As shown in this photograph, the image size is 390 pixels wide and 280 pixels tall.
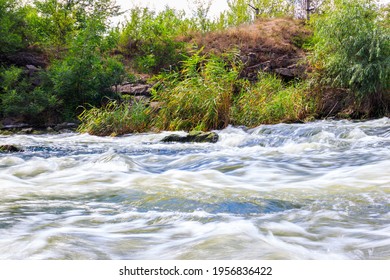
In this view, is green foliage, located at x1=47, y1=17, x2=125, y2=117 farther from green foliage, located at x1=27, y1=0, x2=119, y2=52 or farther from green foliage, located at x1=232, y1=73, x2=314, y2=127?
green foliage, located at x1=232, y1=73, x2=314, y2=127

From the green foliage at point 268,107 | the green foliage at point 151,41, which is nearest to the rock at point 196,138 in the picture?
the green foliage at point 268,107

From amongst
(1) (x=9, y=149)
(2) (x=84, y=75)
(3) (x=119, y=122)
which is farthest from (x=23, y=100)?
(1) (x=9, y=149)

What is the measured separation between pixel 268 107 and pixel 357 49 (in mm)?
3332

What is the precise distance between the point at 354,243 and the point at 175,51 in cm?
1664

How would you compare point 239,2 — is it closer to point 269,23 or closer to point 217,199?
point 269,23

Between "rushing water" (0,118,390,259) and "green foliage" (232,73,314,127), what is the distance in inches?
212

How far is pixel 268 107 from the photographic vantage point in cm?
1142

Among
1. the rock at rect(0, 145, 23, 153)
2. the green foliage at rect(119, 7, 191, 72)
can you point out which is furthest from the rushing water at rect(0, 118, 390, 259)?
the green foliage at rect(119, 7, 191, 72)

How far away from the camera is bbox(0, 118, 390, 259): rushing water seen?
2197 mm

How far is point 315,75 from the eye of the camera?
1309cm

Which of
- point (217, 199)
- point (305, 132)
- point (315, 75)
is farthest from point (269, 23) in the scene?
point (217, 199)

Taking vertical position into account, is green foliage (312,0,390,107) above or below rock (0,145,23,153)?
above

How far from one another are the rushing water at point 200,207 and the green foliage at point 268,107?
538 centimetres

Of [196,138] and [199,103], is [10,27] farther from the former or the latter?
[196,138]
